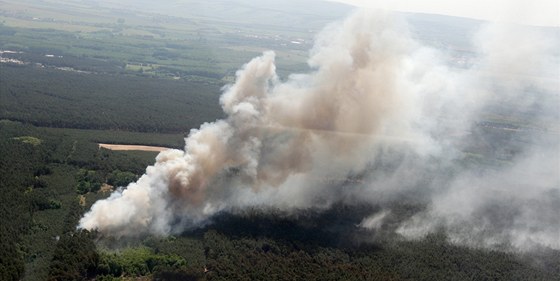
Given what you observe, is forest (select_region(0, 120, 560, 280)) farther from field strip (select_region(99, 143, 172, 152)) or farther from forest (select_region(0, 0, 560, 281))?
field strip (select_region(99, 143, 172, 152))

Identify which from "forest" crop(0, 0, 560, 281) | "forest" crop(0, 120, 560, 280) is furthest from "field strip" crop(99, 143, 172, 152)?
"forest" crop(0, 120, 560, 280)

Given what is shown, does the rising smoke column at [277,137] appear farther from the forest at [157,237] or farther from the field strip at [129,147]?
the field strip at [129,147]

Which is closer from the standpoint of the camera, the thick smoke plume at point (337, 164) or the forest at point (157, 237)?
the forest at point (157, 237)

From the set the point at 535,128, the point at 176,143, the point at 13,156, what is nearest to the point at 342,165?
the point at 176,143

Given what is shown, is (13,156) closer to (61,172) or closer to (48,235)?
(61,172)

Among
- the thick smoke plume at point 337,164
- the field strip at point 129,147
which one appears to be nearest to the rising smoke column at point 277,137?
the thick smoke plume at point 337,164

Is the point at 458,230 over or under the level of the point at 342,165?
under

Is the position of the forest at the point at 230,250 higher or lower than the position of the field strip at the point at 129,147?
higher

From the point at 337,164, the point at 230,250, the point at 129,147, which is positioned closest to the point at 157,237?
the point at 230,250

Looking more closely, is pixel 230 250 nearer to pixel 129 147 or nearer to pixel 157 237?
pixel 157 237
